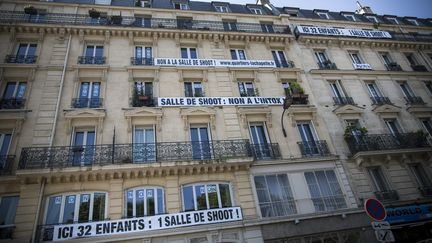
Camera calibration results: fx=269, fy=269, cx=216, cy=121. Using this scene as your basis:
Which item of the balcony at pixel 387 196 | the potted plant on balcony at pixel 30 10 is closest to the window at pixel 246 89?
the balcony at pixel 387 196

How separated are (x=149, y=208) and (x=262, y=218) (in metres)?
4.47

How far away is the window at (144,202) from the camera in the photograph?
33.7 ft

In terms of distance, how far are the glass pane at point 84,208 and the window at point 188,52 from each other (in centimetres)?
896

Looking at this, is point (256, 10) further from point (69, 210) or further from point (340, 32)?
point (69, 210)

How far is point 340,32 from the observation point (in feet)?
61.2

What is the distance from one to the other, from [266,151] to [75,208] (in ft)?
27.3

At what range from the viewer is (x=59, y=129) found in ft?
37.7

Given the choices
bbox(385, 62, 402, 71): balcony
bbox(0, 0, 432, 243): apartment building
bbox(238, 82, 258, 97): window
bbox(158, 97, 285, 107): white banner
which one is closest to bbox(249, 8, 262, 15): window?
bbox(0, 0, 432, 243): apartment building

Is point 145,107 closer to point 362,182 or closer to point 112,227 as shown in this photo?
point 112,227

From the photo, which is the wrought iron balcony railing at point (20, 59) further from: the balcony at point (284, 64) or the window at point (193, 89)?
the balcony at point (284, 64)

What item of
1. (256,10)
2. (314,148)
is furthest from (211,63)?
(256,10)

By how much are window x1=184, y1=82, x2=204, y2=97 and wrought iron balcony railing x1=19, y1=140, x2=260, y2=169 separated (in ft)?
9.53

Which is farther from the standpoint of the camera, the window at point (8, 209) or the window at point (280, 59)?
the window at point (280, 59)

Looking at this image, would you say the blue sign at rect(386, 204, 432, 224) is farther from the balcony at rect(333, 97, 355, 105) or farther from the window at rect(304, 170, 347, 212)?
the balcony at rect(333, 97, 355, 105)
